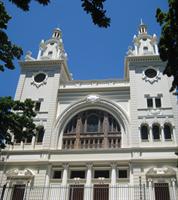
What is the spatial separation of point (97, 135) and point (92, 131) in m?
0.76

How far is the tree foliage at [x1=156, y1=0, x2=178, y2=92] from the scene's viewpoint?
10712 mm

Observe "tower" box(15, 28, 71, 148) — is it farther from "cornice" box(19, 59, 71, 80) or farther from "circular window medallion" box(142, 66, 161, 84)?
"circular window medallion" box(142, 66, 161, 84)

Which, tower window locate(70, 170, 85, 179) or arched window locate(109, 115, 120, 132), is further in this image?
arched window locate(109, 115, 120, 132)

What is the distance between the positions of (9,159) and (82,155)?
705 centimetres

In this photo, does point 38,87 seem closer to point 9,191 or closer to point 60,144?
point 60,144

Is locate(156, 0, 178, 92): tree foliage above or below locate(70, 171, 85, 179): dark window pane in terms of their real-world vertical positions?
above

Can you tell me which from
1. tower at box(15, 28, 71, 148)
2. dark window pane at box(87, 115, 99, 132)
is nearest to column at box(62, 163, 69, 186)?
tower at box(15, 28, 71, 148)

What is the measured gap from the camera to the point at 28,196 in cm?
2295

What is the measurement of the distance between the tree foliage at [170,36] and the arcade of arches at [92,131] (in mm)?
16349

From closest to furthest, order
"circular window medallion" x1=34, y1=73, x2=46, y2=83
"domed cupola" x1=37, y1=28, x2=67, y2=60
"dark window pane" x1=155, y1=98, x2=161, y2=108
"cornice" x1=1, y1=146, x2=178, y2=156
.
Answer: "cornice" x1=1, y1=146, x2=178, y2=156, "dark window pane" x1=155, y1=98, x2=161, y2=108, "circular window medallion" x1=34, y1=73, x2=46, y2=83, "domed cupola" x1=37, y1=28, x2=67, y2=60

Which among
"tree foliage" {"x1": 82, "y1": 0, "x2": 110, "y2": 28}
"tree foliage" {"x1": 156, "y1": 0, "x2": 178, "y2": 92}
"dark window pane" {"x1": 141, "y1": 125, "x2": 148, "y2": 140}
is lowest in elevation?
"tree foliage" {"x1": 82, "y1": 0, "x2": 110, "y2": 28}

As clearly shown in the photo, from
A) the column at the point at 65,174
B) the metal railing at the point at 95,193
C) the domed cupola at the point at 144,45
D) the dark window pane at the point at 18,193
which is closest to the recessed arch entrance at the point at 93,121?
the column at the point at 65,174

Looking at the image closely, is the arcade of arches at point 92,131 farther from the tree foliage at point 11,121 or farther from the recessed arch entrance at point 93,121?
the tree foliage at point 11,121

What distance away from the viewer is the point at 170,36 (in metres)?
11.1
